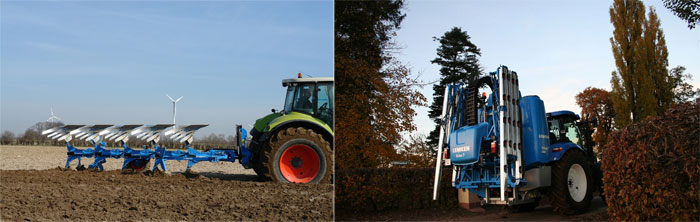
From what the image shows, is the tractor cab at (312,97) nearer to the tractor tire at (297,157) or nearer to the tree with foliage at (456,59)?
Answer: the tractor tire at (297,157)

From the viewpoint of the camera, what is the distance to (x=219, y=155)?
816 centimetres

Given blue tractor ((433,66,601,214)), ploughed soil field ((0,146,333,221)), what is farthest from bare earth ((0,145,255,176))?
blue tractor ((433,66,601,214))

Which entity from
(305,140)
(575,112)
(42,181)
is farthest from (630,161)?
(42,181)

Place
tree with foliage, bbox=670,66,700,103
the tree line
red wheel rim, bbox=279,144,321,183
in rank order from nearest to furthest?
1. tree with foliage, bbox=670,66,700,103
2. the tree line
3. red wheel rim, bbox=279,144,321,183

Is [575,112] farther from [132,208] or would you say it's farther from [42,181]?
[42,181]

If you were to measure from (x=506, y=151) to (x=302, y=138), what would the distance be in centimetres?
320

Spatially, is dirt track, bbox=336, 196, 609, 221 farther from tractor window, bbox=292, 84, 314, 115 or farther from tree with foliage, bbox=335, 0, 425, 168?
tractor window, bbox=292, 84, 314, 115

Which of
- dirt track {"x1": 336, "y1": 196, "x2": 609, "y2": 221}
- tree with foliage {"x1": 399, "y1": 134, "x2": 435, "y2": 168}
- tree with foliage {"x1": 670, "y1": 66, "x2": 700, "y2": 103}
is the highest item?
tree with foliage {"x1": 670, "y1": 66, "x2": 700, "y2": 103}

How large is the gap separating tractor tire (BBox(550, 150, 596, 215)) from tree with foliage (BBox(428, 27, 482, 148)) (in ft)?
5.09

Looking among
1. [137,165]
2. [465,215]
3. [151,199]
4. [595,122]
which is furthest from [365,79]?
[137,165]

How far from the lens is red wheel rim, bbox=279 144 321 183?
7.20m

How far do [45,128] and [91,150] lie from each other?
0.80 m

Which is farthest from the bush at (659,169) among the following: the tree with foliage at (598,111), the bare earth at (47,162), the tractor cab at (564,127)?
the bare earth at (47,162)

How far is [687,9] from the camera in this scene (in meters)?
4.37
